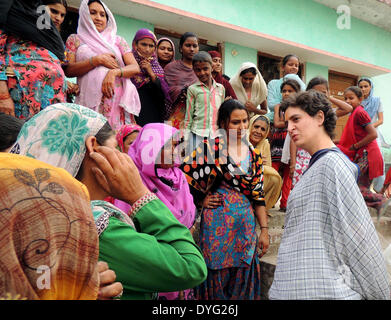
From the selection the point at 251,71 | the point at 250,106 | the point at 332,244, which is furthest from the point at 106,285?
the point at 251,71

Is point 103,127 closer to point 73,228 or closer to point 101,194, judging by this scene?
point 101,194

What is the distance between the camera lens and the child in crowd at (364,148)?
356 cm

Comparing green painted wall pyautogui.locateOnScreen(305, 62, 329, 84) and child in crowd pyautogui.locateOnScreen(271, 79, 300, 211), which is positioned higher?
green painted wall pyautogui.locateOnScreen(305, 62, 329, 84)

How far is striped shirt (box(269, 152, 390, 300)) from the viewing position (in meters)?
1.37

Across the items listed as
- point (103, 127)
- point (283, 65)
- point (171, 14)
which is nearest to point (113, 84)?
point (103, 127)

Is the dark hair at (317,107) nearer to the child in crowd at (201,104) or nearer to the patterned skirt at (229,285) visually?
the patterned skirt at (229,285)

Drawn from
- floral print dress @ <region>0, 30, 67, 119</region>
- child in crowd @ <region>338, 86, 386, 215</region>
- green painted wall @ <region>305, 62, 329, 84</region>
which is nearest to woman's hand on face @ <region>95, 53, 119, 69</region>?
floral print dress @ <region>0, 30, 67, 119</region>

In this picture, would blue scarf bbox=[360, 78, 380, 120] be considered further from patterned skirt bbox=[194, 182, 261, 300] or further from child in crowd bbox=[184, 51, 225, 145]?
patterned skirt bbox=[194, 182, 261, 300]

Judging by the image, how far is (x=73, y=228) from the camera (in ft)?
1.88

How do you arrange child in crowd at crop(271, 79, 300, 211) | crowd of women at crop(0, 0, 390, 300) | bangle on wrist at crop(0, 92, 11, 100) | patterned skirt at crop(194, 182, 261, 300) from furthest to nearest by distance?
child in crowd at crop(271, 79, 300, 211) < patterned skirt at crop(194, 182, 261, 300) < bangle on wrist at crop(0, 92, 11, 100) < crowd of women at crop(0, 0, 390, 300)

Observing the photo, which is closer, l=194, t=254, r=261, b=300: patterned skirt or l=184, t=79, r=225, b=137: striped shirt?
l=194, t=254, r=261, b=300: patterned skirt

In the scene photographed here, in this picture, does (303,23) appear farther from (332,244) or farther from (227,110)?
(332,244)

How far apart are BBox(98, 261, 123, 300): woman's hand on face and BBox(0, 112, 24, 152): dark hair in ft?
2.91
